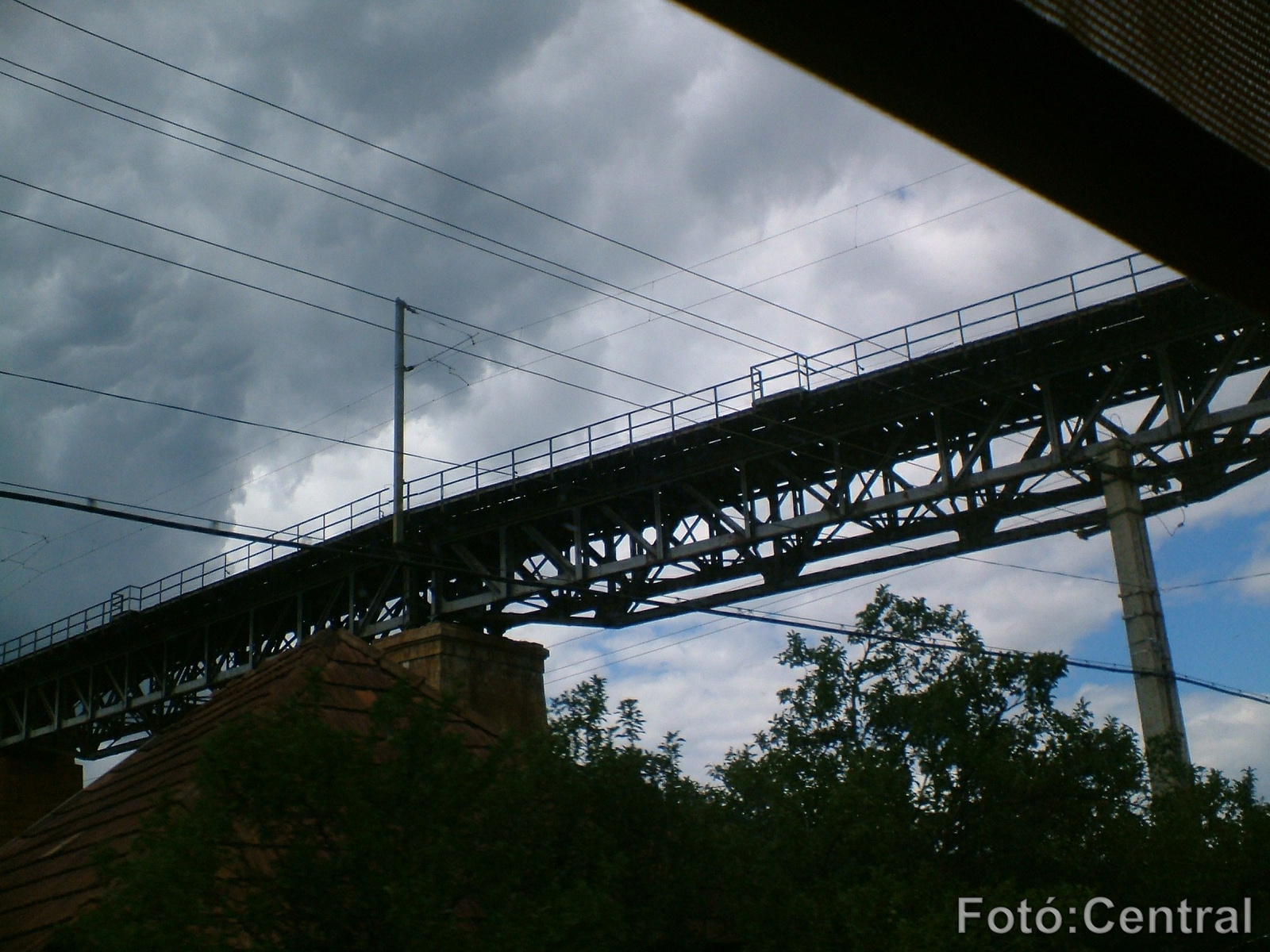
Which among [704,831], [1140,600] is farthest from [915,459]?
[704,831]

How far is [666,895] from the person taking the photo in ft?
30.5

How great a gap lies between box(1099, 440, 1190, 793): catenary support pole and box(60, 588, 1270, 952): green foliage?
703cm

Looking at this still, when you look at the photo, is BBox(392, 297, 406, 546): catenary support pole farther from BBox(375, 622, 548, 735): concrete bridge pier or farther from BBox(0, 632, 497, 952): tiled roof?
BBox(0, 632, 497, 952): tiled roof

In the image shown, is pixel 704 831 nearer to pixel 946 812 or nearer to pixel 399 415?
pixel 946 812

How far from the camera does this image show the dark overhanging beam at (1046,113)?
63.4 inches

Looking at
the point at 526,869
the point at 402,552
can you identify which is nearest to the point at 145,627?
the point at 402,552

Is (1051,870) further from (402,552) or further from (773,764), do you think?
(402,552)

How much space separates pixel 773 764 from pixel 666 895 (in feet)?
12.1

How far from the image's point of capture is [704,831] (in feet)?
32.5

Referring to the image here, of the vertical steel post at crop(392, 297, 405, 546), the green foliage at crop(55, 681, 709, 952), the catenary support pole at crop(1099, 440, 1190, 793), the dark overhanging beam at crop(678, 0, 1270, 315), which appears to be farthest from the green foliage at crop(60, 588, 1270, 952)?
the vertical steel post at crop(392, 297, 405, 546)

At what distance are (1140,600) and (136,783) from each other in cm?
1972

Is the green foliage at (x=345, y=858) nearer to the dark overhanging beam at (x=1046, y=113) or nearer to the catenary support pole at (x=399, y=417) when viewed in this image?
the dark overhanging beam at (x=1046, y=113)

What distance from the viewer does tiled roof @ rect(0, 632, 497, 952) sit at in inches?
413

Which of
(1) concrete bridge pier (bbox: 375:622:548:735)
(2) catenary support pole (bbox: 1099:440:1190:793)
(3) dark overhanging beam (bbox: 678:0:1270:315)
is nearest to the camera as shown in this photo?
(3) dark overhanging beam (bbox: 678:0:1270:315)
